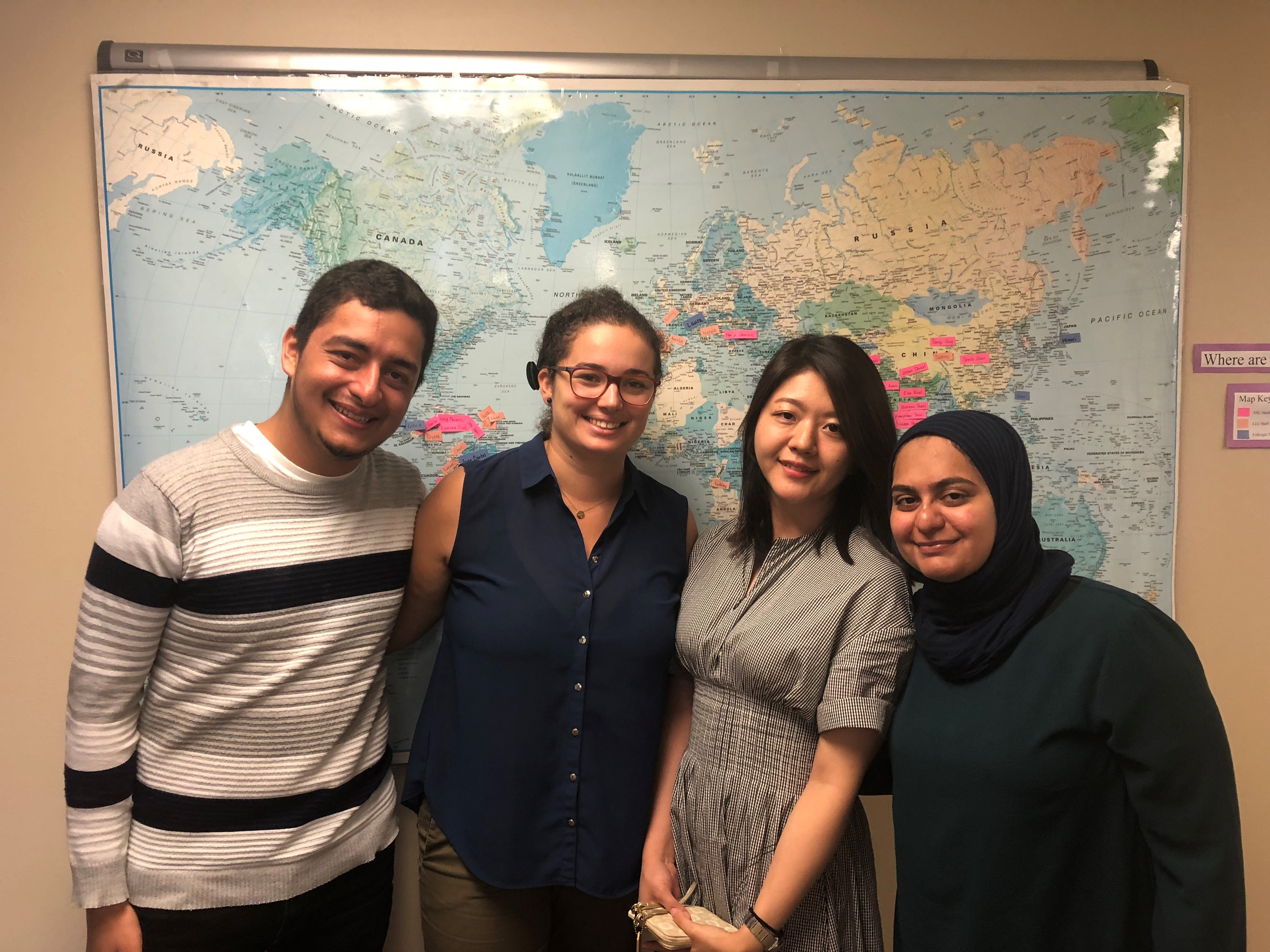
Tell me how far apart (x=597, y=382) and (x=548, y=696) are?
673 mm

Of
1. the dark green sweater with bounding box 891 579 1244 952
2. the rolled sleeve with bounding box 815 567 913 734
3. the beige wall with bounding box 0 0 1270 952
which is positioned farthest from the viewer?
the beige wall with bounding box 0 0 1270 952

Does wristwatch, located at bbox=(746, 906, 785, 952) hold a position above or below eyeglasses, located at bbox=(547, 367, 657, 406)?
below

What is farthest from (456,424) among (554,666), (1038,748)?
(1038,748)

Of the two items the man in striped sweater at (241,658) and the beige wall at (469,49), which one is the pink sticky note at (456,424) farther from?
the beige wall at (469,49)

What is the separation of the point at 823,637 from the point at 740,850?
469 mm

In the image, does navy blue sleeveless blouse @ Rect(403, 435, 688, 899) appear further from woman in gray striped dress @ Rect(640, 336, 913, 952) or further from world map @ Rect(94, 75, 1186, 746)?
world map @ Rect(94, 75, 1186, 746)

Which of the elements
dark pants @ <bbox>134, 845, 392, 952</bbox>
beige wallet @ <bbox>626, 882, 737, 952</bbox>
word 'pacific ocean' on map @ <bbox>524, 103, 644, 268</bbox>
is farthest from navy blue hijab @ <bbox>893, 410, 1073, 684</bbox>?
dark pants @ <bbox>134, 845, 392, 952</bbox>

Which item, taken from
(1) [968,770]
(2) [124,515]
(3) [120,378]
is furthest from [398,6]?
(1) [968,770]

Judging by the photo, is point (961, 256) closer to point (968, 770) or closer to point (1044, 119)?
point (1044, 119)

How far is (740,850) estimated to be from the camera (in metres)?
1.29

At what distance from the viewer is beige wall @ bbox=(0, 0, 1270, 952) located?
167cm

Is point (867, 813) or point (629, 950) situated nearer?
point (629, 950)

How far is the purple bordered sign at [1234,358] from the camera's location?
1835 mm

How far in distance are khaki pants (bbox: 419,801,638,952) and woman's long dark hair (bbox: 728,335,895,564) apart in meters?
0.88
